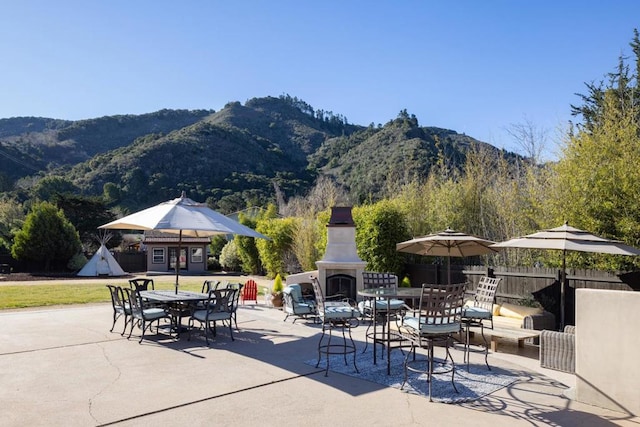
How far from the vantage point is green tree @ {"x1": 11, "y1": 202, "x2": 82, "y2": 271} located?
25.9 metres

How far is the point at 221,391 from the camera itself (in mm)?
5137

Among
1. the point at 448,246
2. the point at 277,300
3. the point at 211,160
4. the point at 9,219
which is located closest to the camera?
the point at 448,246

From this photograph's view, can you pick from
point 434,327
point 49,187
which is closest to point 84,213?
point 49,187

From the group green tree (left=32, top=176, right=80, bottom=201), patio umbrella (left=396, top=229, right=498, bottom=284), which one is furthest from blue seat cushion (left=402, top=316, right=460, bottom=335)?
green tree (left=32, top=176, right=80, bottom=201)

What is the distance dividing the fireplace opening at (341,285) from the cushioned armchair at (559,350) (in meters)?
5.49

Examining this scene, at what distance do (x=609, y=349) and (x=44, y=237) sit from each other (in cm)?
2814

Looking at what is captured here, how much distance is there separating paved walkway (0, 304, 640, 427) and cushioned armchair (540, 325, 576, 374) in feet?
0.48

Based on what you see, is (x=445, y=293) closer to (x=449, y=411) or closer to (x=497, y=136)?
(x=449, y=411)

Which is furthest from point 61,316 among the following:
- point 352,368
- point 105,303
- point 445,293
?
point 445,293

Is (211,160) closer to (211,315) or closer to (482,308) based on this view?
(211,315)

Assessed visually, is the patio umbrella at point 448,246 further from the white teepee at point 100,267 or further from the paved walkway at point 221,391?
the white teepee at point 100,267

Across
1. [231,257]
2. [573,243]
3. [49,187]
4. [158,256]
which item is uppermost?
[49,187]

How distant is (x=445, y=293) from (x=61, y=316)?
29.6 ft

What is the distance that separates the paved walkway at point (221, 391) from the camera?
14.2ft
